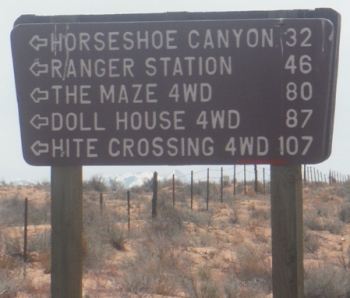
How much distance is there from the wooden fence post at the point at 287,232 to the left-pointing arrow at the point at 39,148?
1.78m

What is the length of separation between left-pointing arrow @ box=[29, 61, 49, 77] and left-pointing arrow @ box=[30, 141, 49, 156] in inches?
21.5

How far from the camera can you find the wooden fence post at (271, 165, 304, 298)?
543 centimetres

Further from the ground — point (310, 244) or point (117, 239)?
point (117, 239)

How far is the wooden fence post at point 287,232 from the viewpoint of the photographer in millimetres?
5434

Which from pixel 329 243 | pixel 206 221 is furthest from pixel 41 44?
pixel 206 221

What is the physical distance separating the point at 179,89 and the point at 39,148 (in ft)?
3.96

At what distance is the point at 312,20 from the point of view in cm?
539

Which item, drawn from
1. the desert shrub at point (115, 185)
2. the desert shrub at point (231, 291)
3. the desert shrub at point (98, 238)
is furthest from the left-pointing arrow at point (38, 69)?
the desert shrub at point (115, 185)

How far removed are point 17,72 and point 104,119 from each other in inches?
32.5

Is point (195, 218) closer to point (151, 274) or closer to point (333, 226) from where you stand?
point (333, 226)

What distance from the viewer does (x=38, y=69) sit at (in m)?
5.71

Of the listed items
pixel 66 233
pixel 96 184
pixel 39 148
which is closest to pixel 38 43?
pixel 39 148

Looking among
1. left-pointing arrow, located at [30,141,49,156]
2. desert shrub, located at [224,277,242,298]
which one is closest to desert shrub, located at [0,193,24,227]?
desert shrub, located at [224,277,242,298]

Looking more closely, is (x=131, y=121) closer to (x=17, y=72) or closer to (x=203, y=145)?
(x=203, y=145)
